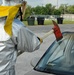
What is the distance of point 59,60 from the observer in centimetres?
404

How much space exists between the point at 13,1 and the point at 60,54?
4.79 feet

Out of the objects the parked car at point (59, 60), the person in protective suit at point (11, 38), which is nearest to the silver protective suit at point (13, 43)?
the person in protective suit at point (11, 38)

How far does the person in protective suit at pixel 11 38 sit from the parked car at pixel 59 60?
2.55 ft

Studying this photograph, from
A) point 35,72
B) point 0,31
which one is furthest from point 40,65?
point 0,31

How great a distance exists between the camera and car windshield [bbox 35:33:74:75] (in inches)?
148

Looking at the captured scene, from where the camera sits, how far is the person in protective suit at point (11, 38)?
2.90 meters

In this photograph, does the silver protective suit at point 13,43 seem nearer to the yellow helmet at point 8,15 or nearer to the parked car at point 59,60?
the yellow helmet at point 8,15

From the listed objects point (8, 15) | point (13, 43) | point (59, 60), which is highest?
point (8, 15)

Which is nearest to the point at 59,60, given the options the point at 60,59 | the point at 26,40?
the point at 60,59

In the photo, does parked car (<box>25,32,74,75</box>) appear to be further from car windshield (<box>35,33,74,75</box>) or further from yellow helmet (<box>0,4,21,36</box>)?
yellow helmet (<box>0,4,21,36</box>)

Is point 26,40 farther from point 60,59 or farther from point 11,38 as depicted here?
point 60,59

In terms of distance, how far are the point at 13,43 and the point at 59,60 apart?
3.94ft

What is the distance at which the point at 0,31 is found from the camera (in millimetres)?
2912

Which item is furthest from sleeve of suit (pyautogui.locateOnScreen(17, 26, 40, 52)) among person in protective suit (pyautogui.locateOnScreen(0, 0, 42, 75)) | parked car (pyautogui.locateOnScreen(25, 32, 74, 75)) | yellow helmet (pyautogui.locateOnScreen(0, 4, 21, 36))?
parked car (pyautogui.locateOnScreen(25, 32, 74, 75))
